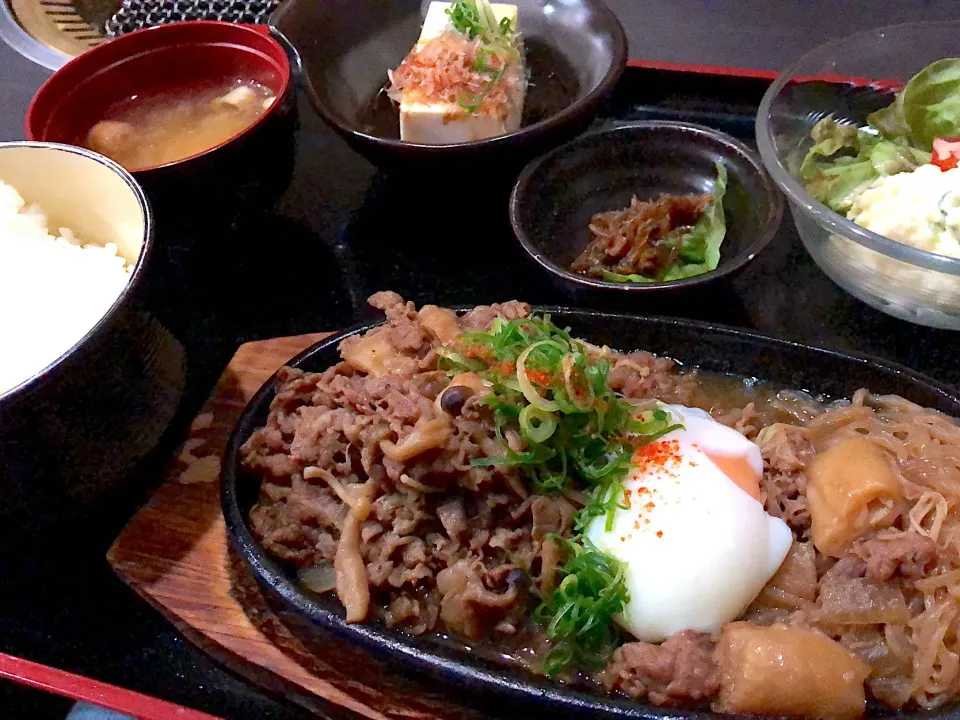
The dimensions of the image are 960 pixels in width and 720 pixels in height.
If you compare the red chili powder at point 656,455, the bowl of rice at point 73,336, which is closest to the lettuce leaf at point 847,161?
the red chili powder at point 656,455

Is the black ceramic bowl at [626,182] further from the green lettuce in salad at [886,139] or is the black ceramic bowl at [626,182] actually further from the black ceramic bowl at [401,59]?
the green lettuce in salad at [886,139]

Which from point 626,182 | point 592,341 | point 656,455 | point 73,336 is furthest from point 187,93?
point 656,455

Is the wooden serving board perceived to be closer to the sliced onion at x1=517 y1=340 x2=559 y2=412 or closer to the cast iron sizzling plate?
the cast iron sizzling plate

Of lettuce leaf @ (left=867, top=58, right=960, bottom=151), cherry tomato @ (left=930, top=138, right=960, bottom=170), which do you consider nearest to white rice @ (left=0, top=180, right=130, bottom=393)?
cherry tomato @ (left=930, top=138, right=960, bottom=170)

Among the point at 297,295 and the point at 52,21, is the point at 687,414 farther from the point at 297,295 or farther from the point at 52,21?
the point at 52,21

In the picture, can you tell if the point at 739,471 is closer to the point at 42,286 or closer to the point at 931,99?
the point at 931,99

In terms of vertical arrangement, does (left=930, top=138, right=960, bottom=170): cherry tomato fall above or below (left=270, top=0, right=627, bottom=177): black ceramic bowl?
below
